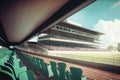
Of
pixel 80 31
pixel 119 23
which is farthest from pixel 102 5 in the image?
pixel 80 31

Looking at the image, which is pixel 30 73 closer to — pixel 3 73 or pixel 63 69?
pixel 3 73

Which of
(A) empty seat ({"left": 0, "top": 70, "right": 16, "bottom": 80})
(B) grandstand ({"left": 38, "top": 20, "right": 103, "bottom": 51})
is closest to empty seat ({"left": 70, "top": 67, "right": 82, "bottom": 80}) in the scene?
(A) empty seat ({"left": 0, "top": 70, "right": 16, "bottom": 80})

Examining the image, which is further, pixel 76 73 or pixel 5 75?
pixel 76 73

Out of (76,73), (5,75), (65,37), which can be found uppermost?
(65,37)

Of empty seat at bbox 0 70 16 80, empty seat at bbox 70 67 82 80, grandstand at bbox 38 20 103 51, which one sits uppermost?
grandstand at bbox 38 20 103 51

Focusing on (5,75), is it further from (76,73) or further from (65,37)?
(65,37)

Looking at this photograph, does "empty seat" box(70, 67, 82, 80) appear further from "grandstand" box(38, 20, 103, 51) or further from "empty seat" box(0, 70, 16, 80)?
"grandstand" box(38, 20, 103, 51)

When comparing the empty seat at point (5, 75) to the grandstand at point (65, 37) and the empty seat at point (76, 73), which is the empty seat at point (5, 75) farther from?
the grandstand at point (65, 37)

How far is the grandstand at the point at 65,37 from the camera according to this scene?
40.5m

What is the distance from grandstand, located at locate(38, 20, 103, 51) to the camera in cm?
4049

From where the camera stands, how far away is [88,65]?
9734mm

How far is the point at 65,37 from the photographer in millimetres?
44844

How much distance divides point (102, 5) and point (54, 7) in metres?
131

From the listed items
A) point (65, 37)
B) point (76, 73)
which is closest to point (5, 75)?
point (76, 73)
